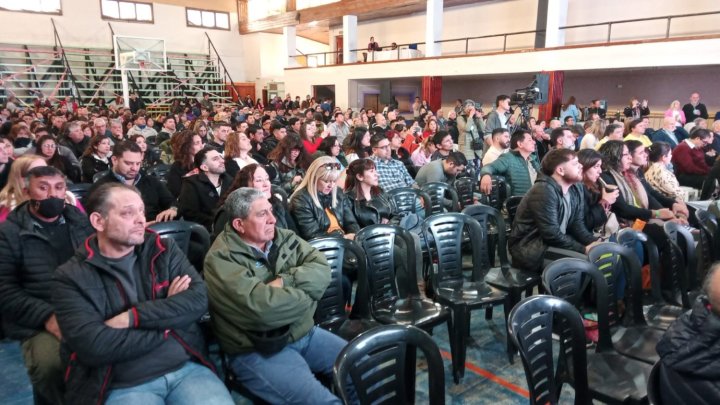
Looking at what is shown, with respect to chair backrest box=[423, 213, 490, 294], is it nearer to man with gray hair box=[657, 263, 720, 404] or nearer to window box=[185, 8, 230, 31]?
man with gray hair box=[657, 263, 720, 404]

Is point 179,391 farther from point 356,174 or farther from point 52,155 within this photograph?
point 52,155

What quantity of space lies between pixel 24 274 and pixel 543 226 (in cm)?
296

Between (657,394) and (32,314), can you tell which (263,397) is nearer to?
(32,314)

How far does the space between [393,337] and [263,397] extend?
0.64 metres

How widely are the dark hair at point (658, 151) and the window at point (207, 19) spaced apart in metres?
20.3

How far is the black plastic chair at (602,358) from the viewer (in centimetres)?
197

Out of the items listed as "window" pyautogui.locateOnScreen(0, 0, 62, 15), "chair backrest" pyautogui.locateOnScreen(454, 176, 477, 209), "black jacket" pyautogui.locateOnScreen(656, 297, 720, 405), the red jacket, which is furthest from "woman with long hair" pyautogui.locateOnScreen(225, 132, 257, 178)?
"window" pyautogui.locateOnScreen(0, 0, 62, 15)

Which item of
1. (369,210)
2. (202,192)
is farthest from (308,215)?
(202,192)

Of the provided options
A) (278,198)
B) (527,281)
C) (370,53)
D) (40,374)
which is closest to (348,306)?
(278,198)

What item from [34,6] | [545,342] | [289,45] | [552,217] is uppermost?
[34,6]

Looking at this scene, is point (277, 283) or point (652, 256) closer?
point (277, 283)

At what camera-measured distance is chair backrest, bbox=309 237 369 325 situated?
2590 millimetres

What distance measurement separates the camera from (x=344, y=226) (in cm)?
357

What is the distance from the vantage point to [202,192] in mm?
3668
